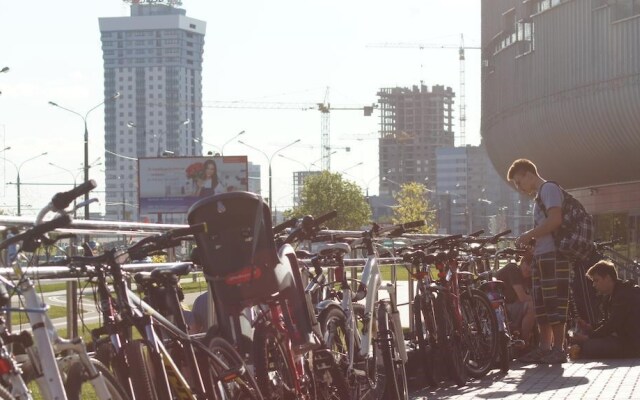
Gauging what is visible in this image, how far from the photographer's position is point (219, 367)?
5.73 metres

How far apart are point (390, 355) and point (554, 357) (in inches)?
156

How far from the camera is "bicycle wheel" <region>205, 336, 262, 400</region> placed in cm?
567

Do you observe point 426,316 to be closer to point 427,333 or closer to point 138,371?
point 427,333

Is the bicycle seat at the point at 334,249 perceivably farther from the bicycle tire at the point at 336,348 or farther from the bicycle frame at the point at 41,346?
the bicycle frame at the point at 41,346

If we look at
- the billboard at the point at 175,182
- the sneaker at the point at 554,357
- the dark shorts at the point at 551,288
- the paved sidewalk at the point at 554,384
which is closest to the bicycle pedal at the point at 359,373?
the paved sidewalk at the point at 554,384

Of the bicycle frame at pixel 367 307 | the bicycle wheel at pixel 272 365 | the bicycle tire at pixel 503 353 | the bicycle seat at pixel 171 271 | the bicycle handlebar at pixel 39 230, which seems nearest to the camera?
the bicycle handlebar at pixel 39 230

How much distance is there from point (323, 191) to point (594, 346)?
98799 mm

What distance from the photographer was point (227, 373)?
5.74 meters

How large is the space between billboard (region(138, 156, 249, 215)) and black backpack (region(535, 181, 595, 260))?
189ft

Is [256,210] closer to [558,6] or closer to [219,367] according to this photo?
[219,367]

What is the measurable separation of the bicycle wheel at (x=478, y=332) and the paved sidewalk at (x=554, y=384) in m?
0.13

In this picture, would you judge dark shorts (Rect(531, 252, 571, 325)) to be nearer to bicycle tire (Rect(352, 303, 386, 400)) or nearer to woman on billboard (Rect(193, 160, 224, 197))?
bicycle tire (Rect(352, 303, 386, 400))

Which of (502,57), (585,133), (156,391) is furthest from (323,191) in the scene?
(156,391)

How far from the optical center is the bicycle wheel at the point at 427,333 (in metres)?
9.36
